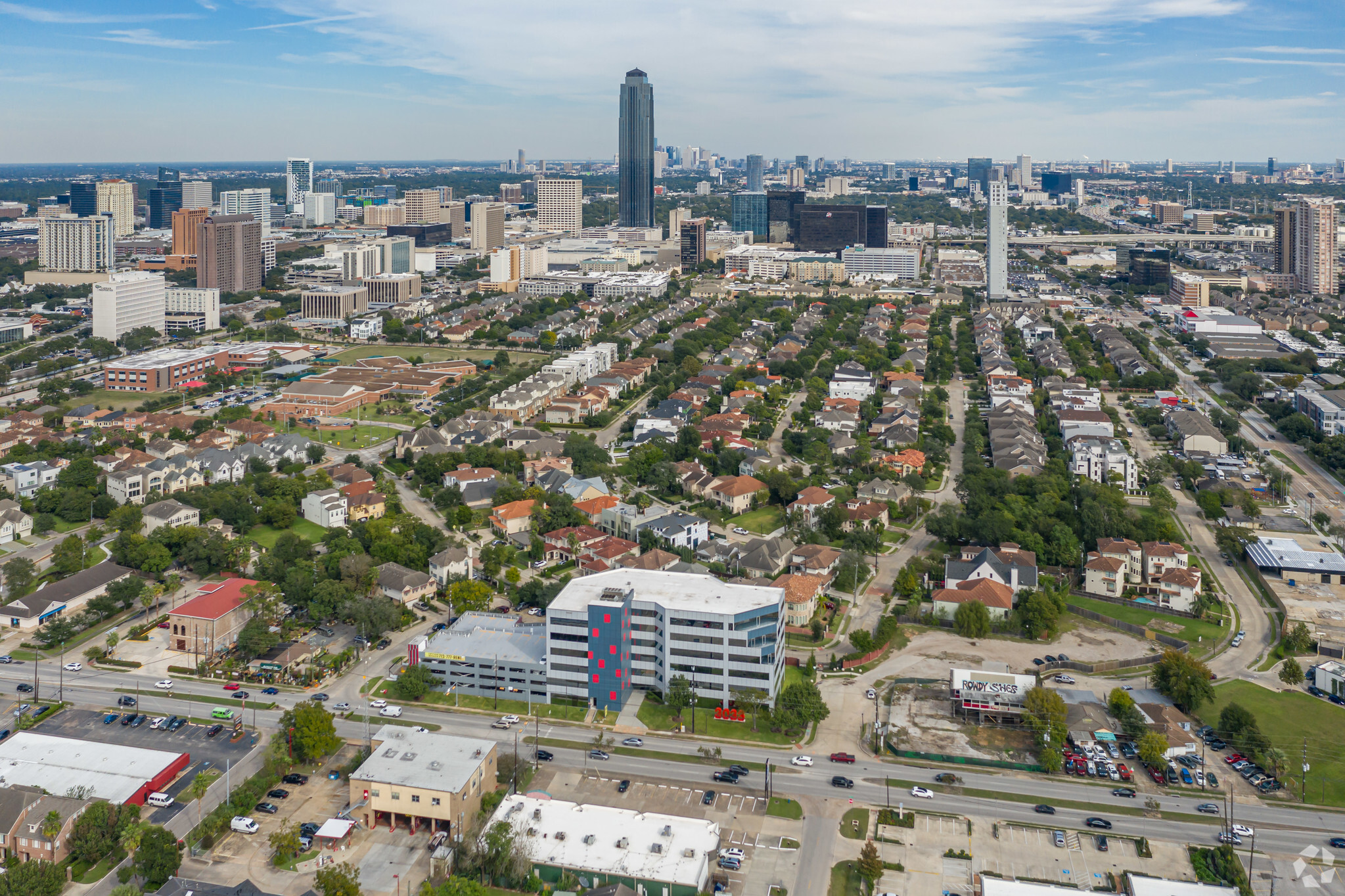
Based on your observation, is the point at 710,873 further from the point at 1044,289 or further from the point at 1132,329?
the point at 1044,289

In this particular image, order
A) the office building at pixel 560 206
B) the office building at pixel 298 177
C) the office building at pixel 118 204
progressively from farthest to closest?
1. the office building at pixel 298 177
2. the office building at pixel 560 206
3. the office building at pixel 118 204

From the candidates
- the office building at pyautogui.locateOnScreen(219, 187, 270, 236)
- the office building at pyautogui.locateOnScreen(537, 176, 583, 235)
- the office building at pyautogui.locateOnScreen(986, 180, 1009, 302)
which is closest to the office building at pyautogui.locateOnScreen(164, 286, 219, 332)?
the office building at pyautogui.locateOnScreen(219, 187, 270, 236)

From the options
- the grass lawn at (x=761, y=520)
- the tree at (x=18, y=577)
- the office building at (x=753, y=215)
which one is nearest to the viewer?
the tree at (x=18, y=577)

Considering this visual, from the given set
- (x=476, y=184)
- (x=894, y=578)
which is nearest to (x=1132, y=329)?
(x=894, y=578)

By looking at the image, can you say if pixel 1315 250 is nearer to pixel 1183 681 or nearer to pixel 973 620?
pixel 973 620

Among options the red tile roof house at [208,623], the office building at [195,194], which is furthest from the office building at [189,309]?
the office building at [195,194]

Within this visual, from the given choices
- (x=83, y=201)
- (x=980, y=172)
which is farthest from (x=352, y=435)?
(x=980, y=172)

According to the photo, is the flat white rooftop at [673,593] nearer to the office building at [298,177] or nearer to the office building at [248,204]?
the office building at [248,204]
